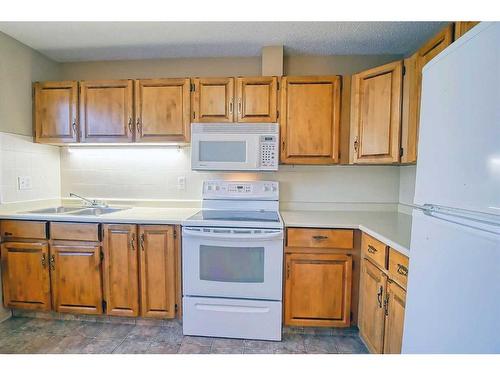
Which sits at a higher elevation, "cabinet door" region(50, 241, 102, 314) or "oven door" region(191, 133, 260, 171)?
"oven door" region(191, 133, 260, 171)

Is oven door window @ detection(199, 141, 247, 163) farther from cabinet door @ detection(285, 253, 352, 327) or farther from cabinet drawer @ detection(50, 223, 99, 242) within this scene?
cabinet drawer @ detection(50, 223, 99, 242)

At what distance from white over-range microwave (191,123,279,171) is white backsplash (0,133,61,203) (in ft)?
4.95

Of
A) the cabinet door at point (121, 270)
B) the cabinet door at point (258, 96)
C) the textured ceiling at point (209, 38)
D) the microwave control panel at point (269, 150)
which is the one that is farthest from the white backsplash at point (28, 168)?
the microwave control panel at point (269, 150)

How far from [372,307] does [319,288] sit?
0.36 metres

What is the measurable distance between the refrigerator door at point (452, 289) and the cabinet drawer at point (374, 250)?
1.59 feet

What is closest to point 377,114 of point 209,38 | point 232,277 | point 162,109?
point 209,38

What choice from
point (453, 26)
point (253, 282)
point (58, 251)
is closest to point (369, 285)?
point (253, 282)

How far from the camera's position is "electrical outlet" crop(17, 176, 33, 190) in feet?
6.84

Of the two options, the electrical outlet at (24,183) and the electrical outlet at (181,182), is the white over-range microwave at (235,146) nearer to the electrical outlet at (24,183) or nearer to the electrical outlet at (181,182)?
the electrical outlet at (181,182)

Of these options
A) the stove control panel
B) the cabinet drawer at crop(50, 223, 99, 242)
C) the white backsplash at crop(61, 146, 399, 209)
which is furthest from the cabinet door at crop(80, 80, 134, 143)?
the stove control panel

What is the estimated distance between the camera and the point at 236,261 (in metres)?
1.73

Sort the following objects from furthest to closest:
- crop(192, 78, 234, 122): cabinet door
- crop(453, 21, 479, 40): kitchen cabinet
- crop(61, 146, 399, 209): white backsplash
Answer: crop(61, 146, 399, 209): white backsplash, crop(192, 78, 234, 122): cabinet door, crop(453, 21, 479, 40): kitchen cabinet

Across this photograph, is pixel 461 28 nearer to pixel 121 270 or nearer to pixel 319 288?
pixel 319 288

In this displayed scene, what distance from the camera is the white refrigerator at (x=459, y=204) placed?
1.95 feet
